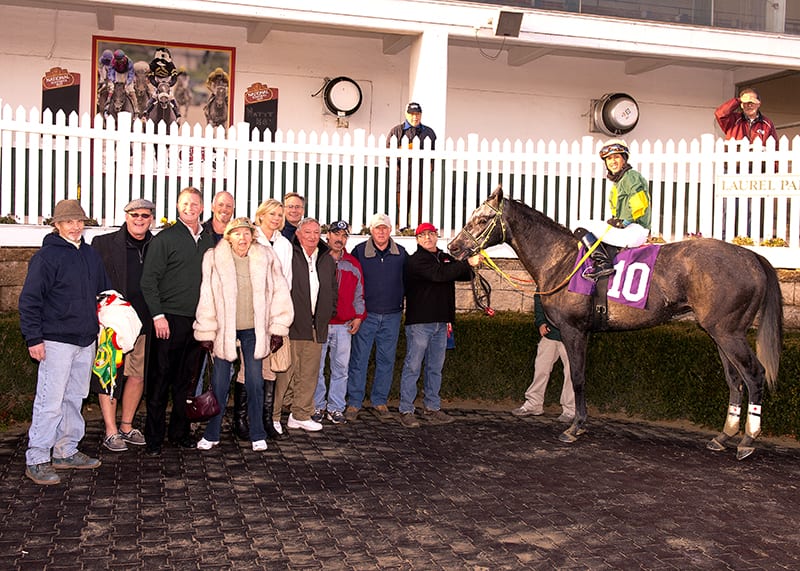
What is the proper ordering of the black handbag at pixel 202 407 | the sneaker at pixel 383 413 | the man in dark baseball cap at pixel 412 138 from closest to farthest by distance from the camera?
1. the black handbag at pixel 202 407
2. the sneaker at pixel 383 413
3. the man in dark baseball cap at pixel 412 138

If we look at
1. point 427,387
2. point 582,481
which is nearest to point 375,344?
point 427,387

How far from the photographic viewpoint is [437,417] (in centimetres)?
838

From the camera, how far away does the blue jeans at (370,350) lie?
845cm

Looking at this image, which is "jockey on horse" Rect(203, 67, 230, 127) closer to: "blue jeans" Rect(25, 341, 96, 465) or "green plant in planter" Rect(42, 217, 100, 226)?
"green plant in planter" Rect(42, 217, 100, 226)

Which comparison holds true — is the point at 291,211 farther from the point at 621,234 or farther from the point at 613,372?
the point at 613,372

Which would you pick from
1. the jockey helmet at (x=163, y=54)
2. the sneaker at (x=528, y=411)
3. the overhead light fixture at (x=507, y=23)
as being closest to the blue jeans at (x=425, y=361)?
the sneaker at (x=528, y=411)

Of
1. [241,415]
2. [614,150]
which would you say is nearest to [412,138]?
[614,150]

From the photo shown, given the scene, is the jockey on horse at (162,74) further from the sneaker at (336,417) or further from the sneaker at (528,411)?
the sneaker at (528,411)

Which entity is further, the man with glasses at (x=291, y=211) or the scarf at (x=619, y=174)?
the man with glasses at (x=291, y=211)

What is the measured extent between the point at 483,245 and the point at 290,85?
24.6 feet

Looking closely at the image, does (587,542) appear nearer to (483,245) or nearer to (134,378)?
(483,245)

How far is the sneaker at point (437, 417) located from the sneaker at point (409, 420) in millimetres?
181

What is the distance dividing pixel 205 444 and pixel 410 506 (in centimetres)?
213

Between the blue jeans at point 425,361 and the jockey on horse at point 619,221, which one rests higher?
the jockey on horse at point 619,221
